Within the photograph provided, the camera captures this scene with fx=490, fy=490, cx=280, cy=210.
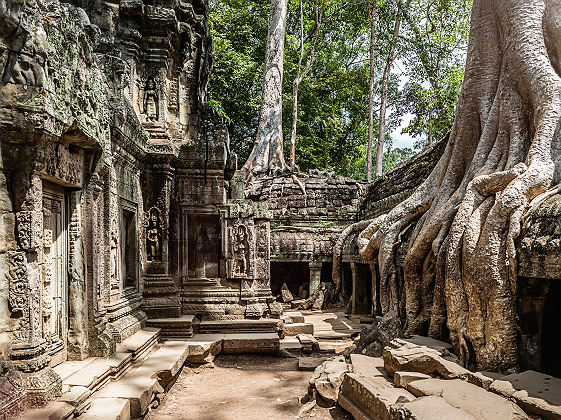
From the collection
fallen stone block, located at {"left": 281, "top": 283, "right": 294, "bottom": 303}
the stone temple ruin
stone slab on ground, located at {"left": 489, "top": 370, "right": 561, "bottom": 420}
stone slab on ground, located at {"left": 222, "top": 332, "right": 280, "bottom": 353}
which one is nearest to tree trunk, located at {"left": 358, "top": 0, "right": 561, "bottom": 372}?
the stone temple ruin

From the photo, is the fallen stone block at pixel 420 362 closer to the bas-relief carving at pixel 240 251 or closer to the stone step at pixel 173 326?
the stone step at pixel 173 326

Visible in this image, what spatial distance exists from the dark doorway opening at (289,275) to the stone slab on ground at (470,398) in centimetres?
1022

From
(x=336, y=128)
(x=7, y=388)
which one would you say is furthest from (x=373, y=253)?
(x=336, y=128)

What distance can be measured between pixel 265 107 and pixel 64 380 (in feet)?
49.6

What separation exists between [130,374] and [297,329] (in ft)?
14.1

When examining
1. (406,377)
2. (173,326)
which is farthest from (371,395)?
(173,326)

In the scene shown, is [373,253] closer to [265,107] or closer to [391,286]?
[391,286]

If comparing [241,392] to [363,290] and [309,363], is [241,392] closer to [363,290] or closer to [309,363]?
[309,363]

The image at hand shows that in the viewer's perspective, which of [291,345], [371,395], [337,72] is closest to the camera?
[371,395]

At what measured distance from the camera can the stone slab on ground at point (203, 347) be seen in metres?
6.71

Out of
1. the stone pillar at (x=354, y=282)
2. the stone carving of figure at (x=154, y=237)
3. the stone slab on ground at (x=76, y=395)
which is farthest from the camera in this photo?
the stone pillar at (x=354, y=282)

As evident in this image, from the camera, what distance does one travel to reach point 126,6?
305 inches

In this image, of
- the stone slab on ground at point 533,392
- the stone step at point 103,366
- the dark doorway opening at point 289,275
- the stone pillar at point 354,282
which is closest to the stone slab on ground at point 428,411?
the stone slab on ground at point 533,392

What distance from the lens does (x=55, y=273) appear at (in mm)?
4305
